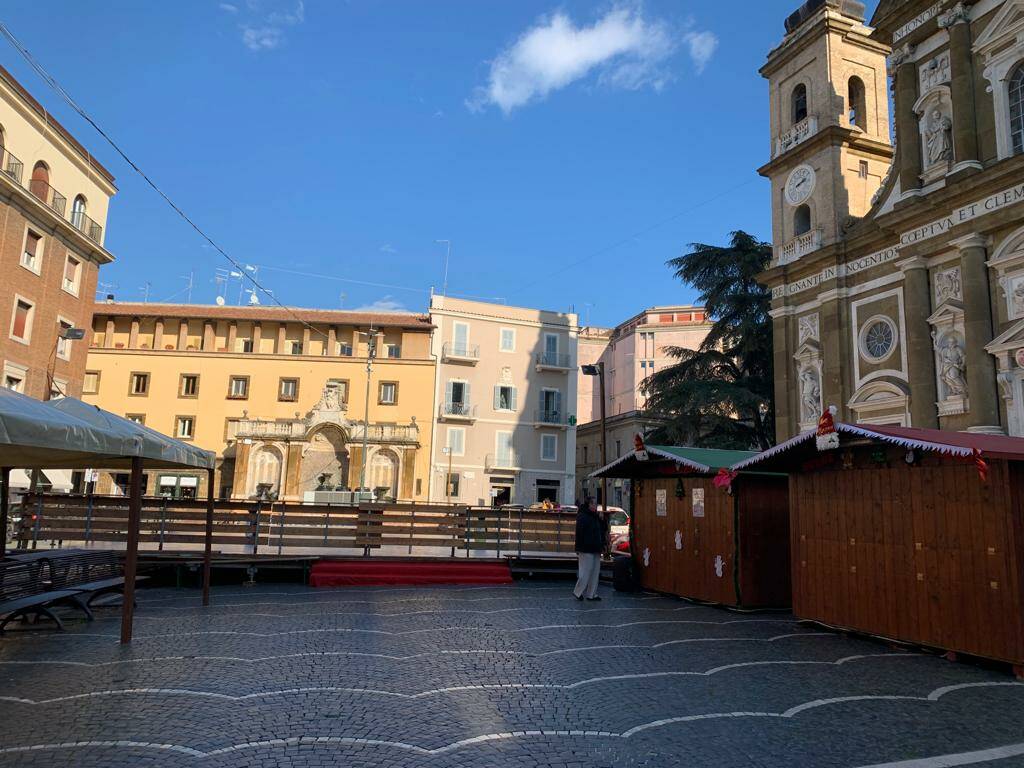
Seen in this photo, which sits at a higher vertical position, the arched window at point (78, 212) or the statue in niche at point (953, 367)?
the arched window at point (78, 212)

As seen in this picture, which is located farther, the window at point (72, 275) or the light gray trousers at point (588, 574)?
the window at point (72, 275)

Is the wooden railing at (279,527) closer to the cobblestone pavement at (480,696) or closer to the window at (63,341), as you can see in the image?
the cobblestone pavement at (480,696)

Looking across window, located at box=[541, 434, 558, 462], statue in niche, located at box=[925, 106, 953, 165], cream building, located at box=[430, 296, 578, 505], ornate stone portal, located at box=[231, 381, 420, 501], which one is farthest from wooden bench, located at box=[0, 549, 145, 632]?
window, located at box=[541, 434, 558, 462]

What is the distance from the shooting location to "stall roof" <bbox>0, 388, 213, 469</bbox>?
670cm

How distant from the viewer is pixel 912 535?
943cm

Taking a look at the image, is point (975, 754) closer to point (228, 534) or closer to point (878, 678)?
point (878, 678)

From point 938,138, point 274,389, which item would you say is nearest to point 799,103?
point 938,138

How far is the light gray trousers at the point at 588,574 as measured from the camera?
13.4 m

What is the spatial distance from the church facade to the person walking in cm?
1024

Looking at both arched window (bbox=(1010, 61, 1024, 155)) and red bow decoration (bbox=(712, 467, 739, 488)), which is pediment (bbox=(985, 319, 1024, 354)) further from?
red bow decoration (bbox=(712, 467, 739, 488))

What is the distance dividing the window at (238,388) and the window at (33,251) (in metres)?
19.9

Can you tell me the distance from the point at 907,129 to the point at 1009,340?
7.11 metres

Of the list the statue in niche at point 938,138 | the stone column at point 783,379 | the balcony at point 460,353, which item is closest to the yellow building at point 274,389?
the balcony at point 460,353

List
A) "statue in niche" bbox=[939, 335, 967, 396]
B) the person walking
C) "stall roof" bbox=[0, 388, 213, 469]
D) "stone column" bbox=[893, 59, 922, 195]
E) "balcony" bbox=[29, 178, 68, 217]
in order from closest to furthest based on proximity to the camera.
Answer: "stall roof" bbox=[0, 388, 213, 469], the person walking, "statue in niche" bbox=[939, 335, 967, 396], "stone column" bbox=[893, 59, 922, 195], "balcony" bbox=[29, 178, 68, 217]
